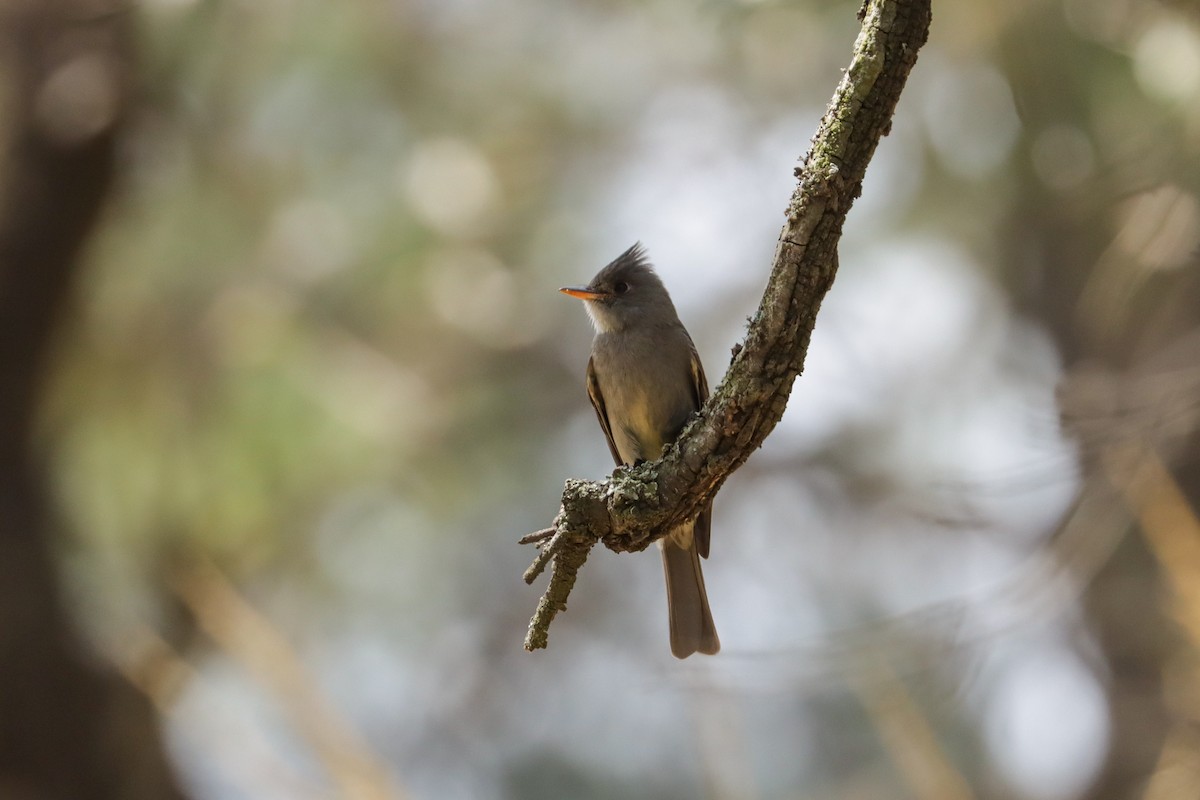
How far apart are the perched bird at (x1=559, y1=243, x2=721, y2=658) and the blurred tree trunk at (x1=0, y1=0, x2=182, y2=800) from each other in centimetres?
364

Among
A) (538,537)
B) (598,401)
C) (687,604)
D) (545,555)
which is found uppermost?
(598,401)

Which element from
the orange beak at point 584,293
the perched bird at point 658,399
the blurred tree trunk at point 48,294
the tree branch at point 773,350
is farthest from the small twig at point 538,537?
the blurred tree trunk at point 48,294

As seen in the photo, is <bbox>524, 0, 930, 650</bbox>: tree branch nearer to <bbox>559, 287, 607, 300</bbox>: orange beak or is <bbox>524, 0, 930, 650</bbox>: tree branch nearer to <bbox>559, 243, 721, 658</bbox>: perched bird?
<bbox>559, 243, 721, 658</bbox>: perched bird

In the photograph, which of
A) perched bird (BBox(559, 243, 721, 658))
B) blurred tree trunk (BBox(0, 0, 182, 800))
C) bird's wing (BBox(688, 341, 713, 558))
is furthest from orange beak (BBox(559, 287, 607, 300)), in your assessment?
blurred tree trunk (BBox(0, 0, 182, 800))

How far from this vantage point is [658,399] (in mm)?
4512

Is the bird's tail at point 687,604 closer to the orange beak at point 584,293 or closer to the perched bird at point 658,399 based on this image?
the perched bird at point 658,399

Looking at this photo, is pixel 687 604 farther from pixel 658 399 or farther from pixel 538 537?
pixel 538 537

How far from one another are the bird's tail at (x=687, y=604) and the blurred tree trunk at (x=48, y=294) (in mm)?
3690

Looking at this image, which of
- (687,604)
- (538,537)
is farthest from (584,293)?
(538,537)

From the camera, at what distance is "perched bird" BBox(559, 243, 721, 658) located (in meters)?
4.44

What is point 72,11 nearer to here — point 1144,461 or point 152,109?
point 152,109

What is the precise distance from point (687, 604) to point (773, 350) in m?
2.06

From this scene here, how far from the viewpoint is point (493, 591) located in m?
8.14

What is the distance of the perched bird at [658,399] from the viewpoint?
4.44 metres
